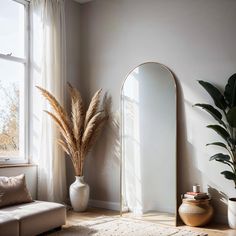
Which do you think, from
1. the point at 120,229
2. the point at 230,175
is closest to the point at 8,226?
the point at 120,229

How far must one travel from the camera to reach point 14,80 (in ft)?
16.2

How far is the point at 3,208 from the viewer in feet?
12.5

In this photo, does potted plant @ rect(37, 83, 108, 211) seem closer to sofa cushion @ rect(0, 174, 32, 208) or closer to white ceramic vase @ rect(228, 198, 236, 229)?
sofa cushion @ rect(0, 174, 32, 208)

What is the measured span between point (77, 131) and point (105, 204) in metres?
1.16

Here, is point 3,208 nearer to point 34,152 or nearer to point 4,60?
point 34,152

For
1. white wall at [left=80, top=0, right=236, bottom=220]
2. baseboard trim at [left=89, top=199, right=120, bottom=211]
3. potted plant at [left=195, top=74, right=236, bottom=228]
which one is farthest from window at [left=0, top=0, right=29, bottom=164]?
potted plant at [left=195, top=74, right=236, bottom=228]

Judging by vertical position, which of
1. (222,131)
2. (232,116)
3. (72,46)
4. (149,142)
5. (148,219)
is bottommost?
(148,219)

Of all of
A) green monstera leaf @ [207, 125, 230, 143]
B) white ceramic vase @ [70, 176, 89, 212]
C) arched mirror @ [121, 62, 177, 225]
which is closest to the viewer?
green monstera leaf @ [207, 125, 230, 143]

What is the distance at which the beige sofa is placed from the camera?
3381 millimetres

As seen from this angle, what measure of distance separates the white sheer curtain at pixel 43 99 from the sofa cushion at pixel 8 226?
144 cm

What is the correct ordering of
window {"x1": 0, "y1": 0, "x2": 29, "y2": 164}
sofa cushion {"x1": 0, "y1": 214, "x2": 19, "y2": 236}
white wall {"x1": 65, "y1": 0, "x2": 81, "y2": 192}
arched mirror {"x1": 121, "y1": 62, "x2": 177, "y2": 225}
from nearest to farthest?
sofa cushion {"x1": 0, "y1": 214, "x2": 19, "y2": 236}
arched mirror {"x1": 121, "y1": 62, "x2": 177, "y2": 225}
window {"x1": 0, "y1": 0, "x2": 29, "y2": 164}
white wall {"x1": 65, "y1": 0, "x2": 81, "y2": 192}

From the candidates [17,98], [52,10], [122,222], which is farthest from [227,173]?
[52,10]

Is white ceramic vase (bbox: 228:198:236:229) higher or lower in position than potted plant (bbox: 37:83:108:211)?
lower

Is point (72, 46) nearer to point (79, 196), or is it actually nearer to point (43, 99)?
point (43, 99)
